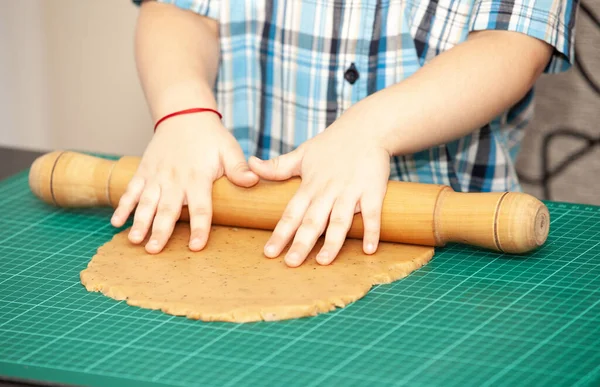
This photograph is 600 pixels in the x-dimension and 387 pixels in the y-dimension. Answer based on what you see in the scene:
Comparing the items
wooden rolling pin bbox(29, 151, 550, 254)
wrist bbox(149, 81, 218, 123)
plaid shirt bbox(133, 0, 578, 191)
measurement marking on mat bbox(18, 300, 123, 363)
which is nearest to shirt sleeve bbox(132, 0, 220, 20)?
plaid shirt bbox(133, 0, 578, 191)

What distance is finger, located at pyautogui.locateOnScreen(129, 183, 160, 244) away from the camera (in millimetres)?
936

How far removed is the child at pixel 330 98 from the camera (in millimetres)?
929

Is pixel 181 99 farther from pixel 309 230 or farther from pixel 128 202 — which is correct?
pixel 309 230

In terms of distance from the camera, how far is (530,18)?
3.25 ft

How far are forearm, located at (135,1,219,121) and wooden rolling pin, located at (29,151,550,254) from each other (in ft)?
0.32

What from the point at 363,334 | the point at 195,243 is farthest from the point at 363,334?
the point at 195,243

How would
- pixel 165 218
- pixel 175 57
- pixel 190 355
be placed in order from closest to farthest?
pixel 190 355, pixel 165 218, pixel 175 57

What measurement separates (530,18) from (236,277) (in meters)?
0.47

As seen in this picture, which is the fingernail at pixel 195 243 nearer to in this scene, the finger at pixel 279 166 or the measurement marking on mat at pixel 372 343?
the finger at pixel 279 166

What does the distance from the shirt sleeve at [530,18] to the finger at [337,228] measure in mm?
291

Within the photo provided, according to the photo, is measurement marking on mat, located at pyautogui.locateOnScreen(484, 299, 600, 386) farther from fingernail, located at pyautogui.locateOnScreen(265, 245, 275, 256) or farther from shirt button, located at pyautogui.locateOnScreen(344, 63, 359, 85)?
shirt button, located at pyautogui.locateOnScreen(344, 63, 359, 85)

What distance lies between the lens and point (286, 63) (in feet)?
3.85

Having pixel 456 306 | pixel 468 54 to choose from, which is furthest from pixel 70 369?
pixel 468 54

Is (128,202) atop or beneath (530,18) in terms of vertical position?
beneath
